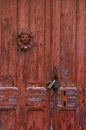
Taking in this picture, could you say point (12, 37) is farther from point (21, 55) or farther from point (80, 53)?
point (80, 53)

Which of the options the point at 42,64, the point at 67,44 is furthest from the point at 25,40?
the point at 67,44

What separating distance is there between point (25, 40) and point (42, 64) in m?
0.29

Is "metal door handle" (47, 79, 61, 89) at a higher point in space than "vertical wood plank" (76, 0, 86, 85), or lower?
lower

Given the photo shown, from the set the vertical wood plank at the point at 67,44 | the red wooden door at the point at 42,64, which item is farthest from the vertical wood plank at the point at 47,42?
the vertical wood plank at the point at 67,44

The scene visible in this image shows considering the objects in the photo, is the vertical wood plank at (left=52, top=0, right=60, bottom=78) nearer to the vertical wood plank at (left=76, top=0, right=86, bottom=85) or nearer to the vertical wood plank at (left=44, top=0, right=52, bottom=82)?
the vertical wood plank at (left=44, top=0, right=52, bottom=82)

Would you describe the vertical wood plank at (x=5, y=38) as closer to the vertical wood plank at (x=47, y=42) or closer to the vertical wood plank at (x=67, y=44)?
the vertical wood plank at (x=47, y=42)

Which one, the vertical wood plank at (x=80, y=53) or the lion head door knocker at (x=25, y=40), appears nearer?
the lion head door knocker at (x=25, y=40)

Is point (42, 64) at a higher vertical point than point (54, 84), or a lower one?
higher

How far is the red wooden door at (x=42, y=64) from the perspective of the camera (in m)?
4.22

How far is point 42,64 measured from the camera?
14.0ft

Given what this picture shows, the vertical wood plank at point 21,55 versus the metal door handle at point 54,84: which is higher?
the vertical wood plank at point 21,55

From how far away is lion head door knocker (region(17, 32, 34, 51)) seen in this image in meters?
4.21

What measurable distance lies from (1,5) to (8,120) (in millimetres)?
1129

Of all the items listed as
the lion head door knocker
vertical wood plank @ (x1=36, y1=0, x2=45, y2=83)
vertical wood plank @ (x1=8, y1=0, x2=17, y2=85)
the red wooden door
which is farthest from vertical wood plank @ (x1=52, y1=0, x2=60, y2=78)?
vertical wood plank @ (x1=8, y1=0, x2=17, y2=85)
